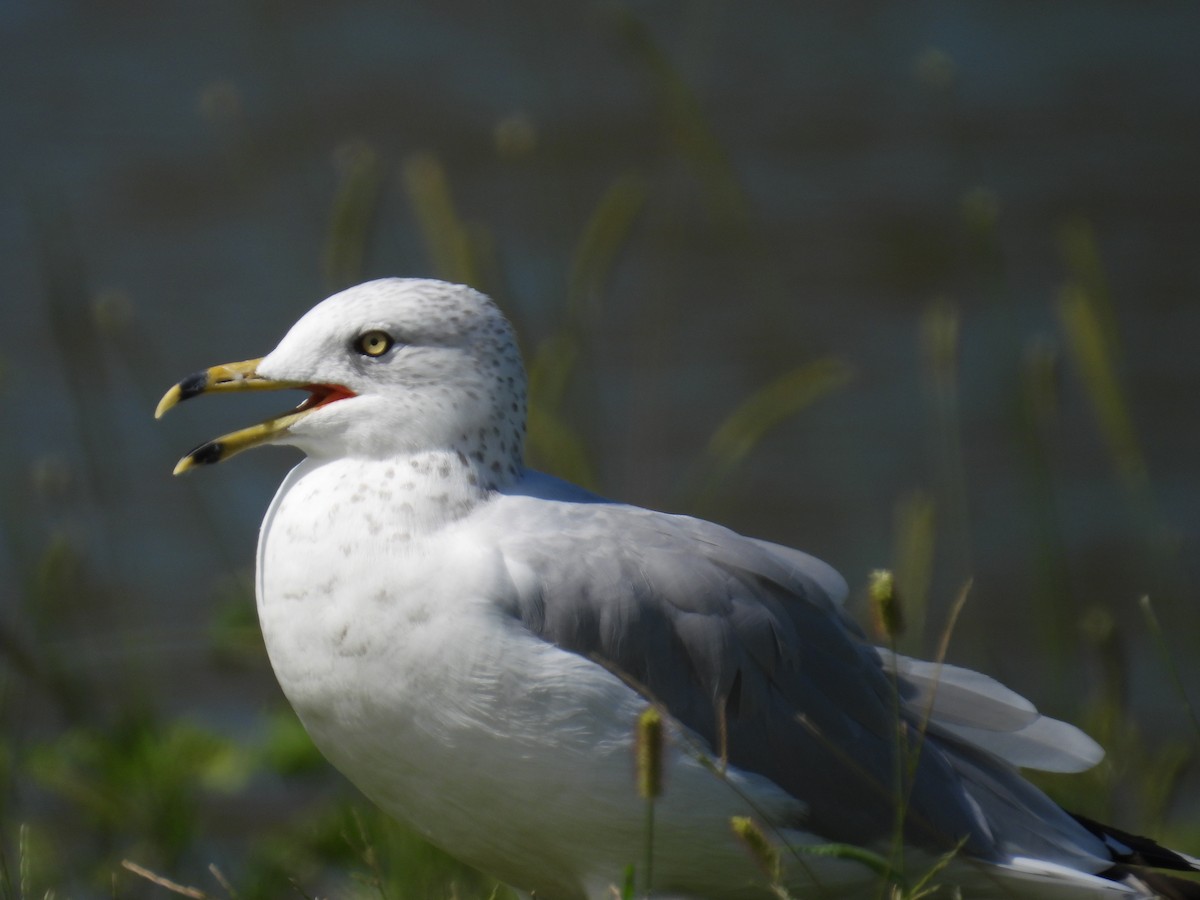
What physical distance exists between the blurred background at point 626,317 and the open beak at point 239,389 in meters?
0.63

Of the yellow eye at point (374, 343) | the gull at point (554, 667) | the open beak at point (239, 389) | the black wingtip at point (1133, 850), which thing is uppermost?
the yellow eye at point (374, 343)

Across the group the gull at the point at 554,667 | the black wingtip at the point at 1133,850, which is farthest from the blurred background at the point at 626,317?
the gull at the point at 554,667

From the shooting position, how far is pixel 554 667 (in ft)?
9.32

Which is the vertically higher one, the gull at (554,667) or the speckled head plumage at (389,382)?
the speckled head plumage at (389,382)

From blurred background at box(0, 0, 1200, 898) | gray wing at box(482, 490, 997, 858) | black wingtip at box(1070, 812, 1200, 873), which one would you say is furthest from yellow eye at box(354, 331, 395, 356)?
black wingtip at box(1070, 812, 1200, 873)

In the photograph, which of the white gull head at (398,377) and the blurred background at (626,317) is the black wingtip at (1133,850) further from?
the white gull head at (398,377)

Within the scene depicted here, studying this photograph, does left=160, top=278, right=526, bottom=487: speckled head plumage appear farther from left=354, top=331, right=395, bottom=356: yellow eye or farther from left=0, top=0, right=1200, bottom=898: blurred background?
left=0, top=0, right=1200, bottom=898: blurred background

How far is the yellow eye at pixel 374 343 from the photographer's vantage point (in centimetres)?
312

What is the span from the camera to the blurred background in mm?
4156

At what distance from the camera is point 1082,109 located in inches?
375

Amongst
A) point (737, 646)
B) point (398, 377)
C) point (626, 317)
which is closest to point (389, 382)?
point (398, 377)

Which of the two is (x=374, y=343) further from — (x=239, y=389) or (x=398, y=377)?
(x=239, y=389)

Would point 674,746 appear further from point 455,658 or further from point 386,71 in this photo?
point 386,71

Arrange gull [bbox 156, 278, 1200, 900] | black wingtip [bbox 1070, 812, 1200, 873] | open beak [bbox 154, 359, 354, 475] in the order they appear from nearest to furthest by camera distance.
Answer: gull [bbox 156, 278, 1200, 900] < open beak [bbox 154, 359, 354, 475] < black wingtip [bbox 1070, 812, 1200, 873]
